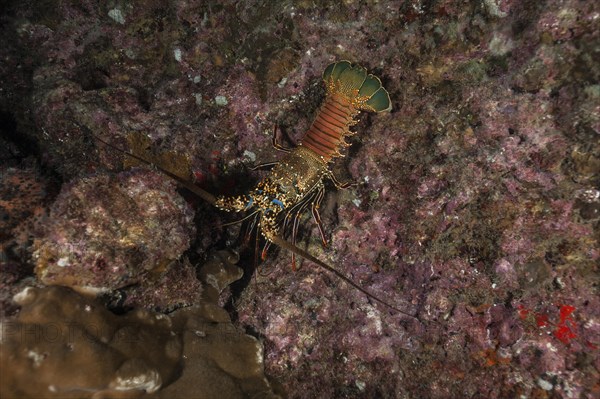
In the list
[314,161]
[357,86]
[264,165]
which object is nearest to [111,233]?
[264,165]

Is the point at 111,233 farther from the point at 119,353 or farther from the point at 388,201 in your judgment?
the point at 388,201

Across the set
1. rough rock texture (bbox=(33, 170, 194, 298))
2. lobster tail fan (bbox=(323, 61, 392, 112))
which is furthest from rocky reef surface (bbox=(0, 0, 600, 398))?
lobster tail fan (bbox=(323, 61, 392, 112))

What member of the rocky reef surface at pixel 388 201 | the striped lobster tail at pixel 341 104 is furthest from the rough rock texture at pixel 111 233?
the striped lobster tail at pixel 341 104

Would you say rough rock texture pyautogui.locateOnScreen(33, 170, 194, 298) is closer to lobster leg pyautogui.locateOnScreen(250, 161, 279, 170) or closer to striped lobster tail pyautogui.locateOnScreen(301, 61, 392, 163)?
lobster leg pyautogui.locateOnScreen(250, 161, 279, 170)

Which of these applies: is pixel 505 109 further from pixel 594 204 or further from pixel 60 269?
pixel 60 269

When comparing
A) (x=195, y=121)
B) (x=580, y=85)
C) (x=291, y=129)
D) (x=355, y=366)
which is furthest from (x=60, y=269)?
(x=580, y=85)

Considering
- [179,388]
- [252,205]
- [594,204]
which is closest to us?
[594,204]

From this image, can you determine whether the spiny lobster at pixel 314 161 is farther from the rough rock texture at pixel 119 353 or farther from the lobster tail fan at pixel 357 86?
the rough rock texture at pixel 119 353
